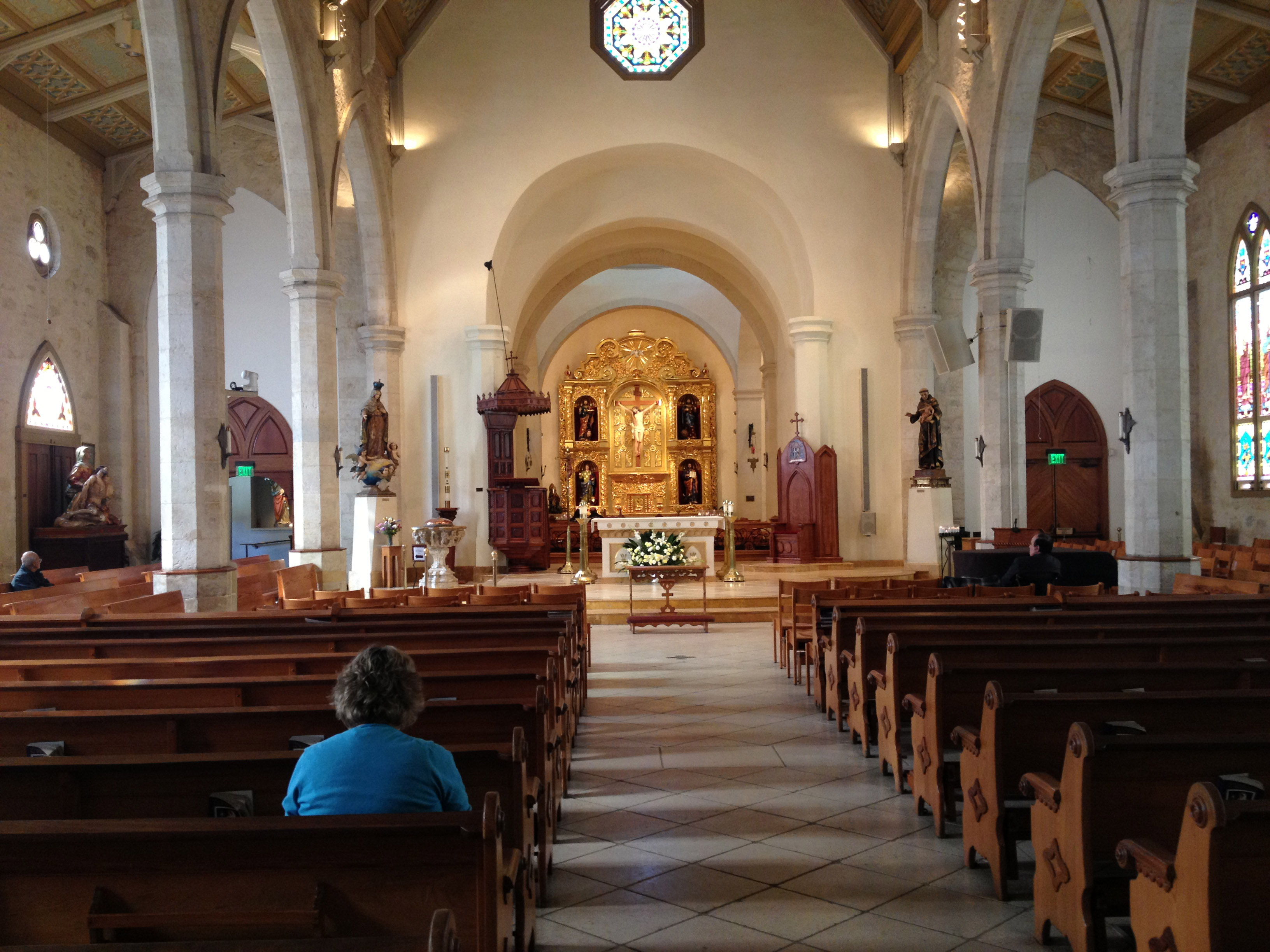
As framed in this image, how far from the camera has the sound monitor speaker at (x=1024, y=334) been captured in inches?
495

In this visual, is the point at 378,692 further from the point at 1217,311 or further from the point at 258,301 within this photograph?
the point at 258,301

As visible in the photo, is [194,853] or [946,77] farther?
[946,77]

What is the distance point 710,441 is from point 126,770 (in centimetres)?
2943

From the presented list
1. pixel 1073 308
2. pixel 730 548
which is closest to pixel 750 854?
pixel 730 548

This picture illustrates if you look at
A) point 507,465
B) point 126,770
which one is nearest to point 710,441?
point 507,465

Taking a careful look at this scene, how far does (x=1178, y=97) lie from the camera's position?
9.30 m

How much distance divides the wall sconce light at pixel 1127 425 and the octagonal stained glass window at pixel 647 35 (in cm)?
1042

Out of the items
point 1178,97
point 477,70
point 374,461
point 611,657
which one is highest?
point 477,70

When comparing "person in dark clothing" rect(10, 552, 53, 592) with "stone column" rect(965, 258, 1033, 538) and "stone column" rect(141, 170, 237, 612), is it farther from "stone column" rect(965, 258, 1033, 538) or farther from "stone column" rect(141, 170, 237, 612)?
"stone column" rect(965, 258, 1033, 538)

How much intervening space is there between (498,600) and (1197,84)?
1316 cm

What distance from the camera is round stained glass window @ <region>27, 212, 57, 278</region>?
15586mm

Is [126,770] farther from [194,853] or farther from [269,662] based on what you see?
[269,662]

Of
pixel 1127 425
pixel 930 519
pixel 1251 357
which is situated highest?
pixel 1251 357

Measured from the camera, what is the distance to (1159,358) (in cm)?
945
